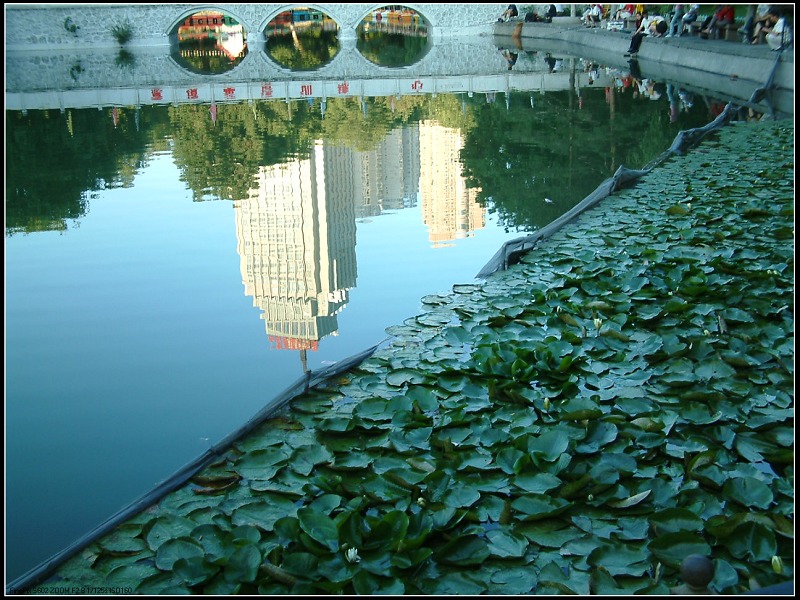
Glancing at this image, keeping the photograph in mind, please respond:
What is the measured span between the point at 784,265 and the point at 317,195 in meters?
4.75

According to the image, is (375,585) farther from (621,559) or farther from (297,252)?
(297,252)

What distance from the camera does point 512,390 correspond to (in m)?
3.48

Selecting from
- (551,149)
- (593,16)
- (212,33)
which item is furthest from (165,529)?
(212,33)

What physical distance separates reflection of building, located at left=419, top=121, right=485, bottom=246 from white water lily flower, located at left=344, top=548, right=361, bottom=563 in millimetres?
4630

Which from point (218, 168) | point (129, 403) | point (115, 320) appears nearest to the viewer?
point (129, 403)

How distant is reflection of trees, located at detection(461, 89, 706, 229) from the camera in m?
8.19

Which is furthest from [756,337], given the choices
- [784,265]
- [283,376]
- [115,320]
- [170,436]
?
[115,320]

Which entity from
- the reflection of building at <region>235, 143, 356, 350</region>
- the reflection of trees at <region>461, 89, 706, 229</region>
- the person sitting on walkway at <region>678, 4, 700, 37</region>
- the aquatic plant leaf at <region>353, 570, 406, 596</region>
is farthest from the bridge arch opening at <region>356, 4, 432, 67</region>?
the aquatic plant leaf at <region>353, 570, 406, 596</region>

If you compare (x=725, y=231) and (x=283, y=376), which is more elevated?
(x=725, y=231)

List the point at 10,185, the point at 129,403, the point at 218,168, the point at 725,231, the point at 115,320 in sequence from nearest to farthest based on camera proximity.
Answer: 1. the point at 129,403
2. the point at 115,320
3. the point at 725,231
4. the point at 10,185
5. the point at 218,168

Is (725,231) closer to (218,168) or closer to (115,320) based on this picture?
(115,320)

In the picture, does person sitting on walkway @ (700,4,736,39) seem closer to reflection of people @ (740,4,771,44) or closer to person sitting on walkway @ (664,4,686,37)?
reflection of people @ (740,4,771,44)

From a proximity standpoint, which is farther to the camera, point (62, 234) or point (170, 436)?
point (62, 234)

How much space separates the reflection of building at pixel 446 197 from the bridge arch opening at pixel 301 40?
17.7 meters
